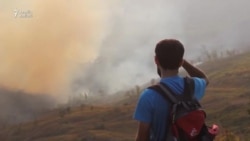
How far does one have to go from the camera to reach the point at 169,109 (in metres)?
6.60

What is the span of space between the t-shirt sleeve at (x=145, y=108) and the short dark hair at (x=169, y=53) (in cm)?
52

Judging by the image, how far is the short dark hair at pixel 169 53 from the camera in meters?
6.73

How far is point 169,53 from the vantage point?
6730 mm

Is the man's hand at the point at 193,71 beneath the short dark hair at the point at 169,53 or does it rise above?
beneath

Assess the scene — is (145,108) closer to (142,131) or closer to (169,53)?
(142,131)

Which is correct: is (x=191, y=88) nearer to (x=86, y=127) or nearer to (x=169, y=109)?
(x=169, y=109)

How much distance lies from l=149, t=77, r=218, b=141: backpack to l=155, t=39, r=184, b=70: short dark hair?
309 mm

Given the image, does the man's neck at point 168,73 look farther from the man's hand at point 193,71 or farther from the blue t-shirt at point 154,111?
the man's hand at point 193,71

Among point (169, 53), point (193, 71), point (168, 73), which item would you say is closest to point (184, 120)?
point (168, 73)

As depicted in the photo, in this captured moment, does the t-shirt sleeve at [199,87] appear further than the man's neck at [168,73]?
Yes

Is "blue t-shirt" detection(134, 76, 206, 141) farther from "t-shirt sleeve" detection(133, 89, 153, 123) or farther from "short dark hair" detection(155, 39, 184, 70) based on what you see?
"short dark hair" detection(155, 39, 184, 70)

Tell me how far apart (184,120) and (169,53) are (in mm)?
896

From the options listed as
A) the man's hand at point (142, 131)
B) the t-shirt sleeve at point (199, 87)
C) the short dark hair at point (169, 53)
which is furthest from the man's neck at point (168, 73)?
the man's hand at point (142, 131)

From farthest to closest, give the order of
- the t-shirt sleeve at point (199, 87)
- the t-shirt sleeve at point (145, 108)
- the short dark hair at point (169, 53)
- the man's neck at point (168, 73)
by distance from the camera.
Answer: the t-shirt sleeve at point (199, 87), the man's neck at point (168, 73), the short dark hair at point (169, 53), the t-shirt sleeve at point (145, 108)
